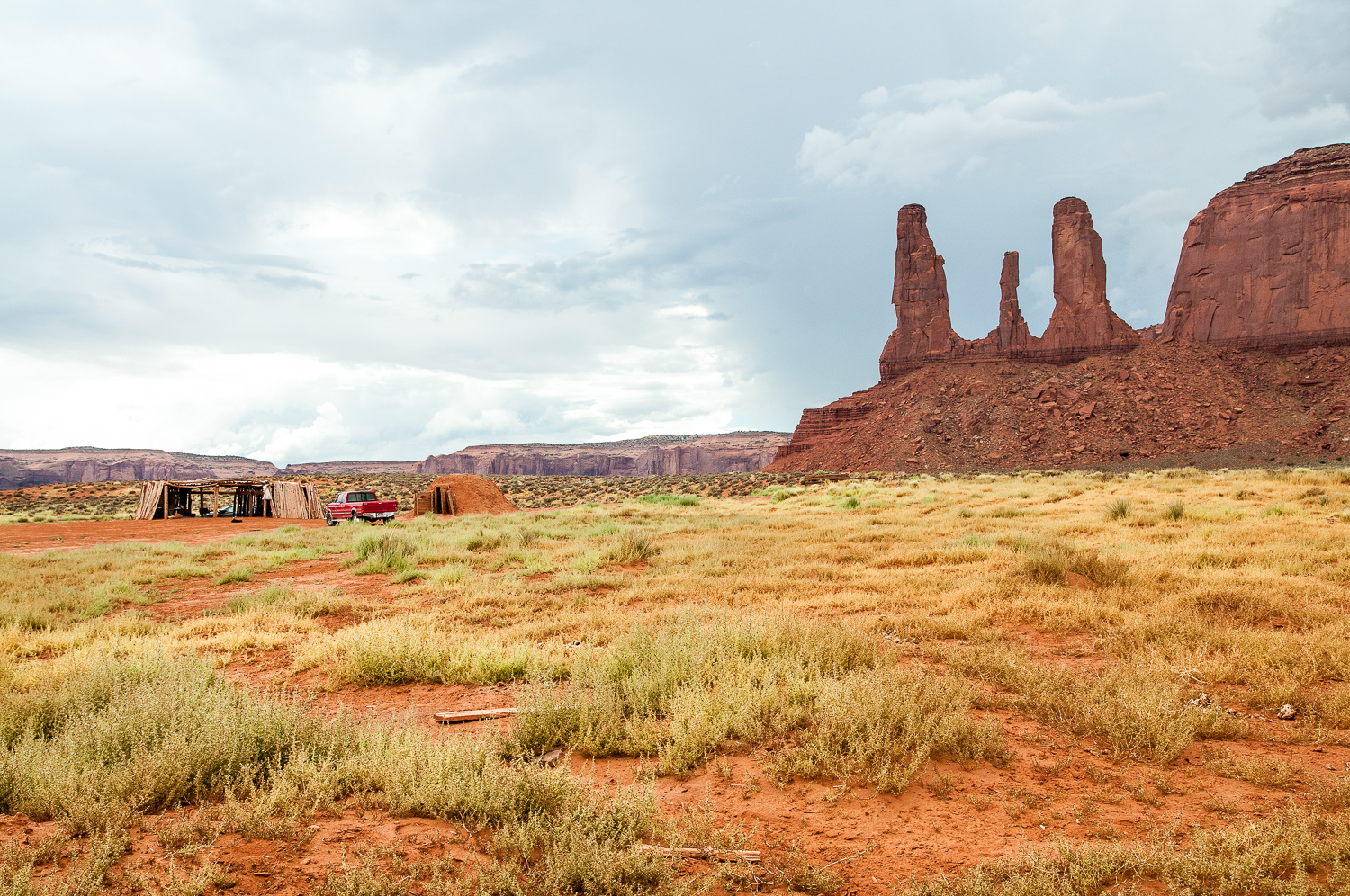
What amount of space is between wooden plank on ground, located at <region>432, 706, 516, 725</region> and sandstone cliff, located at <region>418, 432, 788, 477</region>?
363 ft

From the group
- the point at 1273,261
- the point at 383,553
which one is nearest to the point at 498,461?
the point at 1273,261

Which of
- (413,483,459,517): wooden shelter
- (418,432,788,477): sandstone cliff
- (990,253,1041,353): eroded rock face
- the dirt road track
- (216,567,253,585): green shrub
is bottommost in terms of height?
the dirt road track

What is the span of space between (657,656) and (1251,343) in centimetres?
7925

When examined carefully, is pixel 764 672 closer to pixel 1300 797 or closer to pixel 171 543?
pixel 1300 797

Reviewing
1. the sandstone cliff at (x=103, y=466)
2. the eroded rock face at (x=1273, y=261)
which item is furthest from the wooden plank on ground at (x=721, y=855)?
the sandstone cliff at (x=103, y=466)

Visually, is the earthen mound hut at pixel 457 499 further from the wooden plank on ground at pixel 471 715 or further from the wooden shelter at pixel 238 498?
the wooden plank on ground at pixel 471 715

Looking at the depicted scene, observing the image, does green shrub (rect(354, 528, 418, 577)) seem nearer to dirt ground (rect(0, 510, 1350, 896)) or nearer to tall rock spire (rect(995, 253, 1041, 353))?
dirt ground (rect(0, 510, 1350, 896))

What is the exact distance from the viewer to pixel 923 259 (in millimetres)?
75688

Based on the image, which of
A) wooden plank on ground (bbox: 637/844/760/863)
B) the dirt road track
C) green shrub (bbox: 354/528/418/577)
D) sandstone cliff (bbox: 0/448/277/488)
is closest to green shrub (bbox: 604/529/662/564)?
green shrub (bbox: 354/528/418/577)

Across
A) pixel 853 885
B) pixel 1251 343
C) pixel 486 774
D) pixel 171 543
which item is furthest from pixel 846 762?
pixel 1251 343

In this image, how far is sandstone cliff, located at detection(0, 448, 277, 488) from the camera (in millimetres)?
112200

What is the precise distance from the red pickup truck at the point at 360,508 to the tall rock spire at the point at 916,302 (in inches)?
2395

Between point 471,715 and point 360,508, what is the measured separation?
24.0 meters

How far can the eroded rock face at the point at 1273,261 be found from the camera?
6059 centimetres
